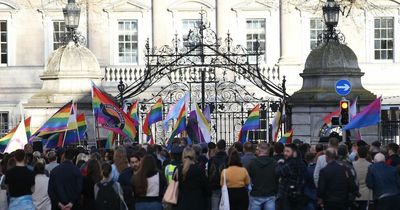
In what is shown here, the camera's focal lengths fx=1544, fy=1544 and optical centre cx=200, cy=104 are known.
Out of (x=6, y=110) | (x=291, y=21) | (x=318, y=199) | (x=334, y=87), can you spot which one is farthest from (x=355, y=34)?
(x=318, y=199)

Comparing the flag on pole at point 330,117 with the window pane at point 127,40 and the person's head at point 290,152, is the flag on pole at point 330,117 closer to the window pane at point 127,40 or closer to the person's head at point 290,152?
the person's head at point 290,152

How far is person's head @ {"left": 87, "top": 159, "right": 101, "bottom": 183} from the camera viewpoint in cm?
2236

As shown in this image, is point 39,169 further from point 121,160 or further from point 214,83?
point 214,83

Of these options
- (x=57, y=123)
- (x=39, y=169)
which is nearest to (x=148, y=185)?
(x=39, y=169)

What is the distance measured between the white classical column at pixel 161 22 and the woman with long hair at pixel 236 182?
35.6 metres

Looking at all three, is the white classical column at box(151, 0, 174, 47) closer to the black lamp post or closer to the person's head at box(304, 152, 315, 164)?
the black lamp post

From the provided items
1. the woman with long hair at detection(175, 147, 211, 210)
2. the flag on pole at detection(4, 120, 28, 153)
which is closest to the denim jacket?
the woman with long hair at detection(175, 147, 211, 210)

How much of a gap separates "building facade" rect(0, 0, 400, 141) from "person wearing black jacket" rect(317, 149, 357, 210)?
113 ft

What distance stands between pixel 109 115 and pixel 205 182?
33.3 feet

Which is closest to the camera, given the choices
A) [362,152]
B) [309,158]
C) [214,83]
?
[362,152]

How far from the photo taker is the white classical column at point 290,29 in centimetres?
5831

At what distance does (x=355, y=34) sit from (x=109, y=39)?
9.39 metres

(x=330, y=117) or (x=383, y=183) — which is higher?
(x=330, y=117)

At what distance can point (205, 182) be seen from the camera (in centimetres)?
2305
